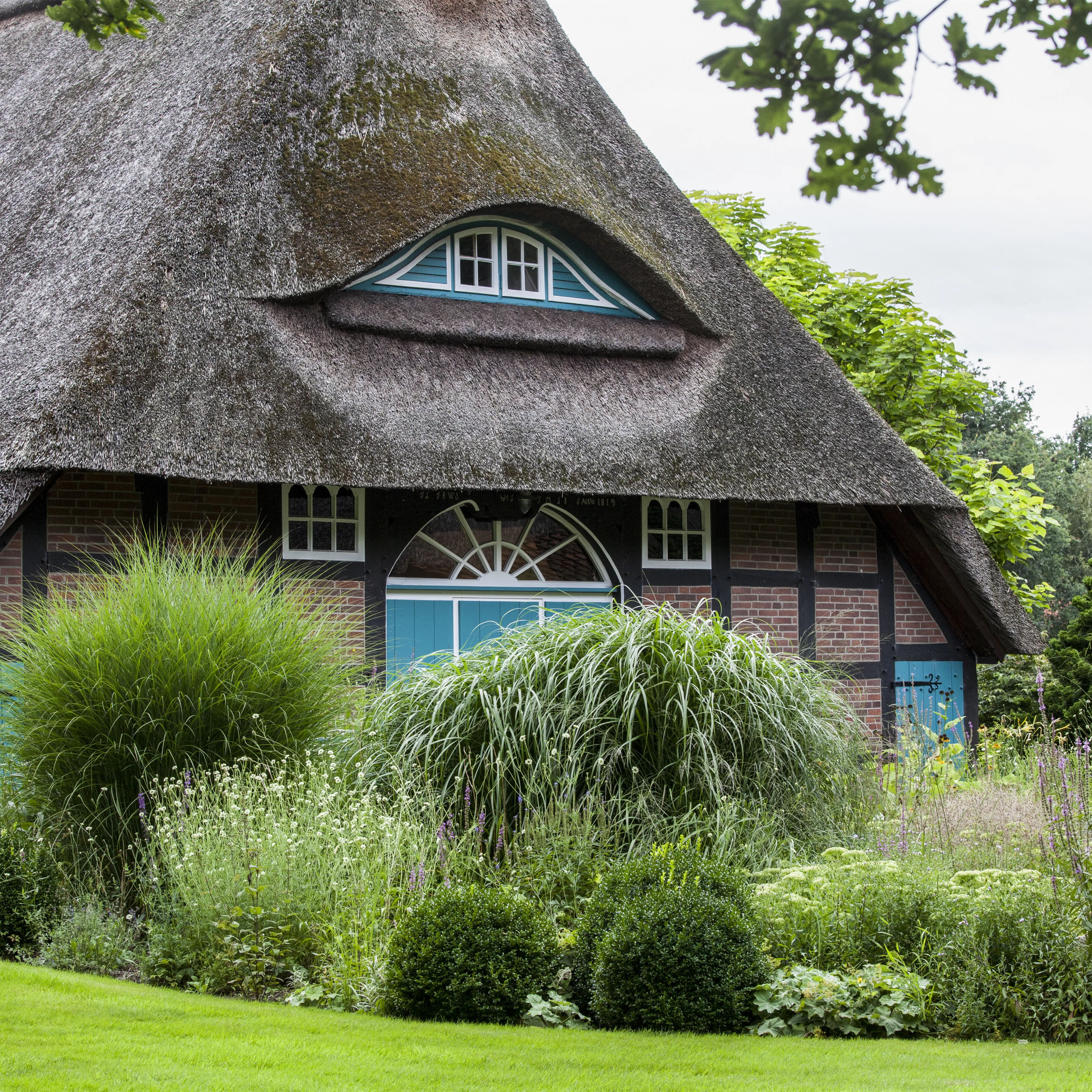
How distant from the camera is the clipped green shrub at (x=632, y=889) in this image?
16.7 feet

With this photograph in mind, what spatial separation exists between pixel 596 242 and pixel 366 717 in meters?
5.33

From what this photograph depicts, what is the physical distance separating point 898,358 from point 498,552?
22.1ft

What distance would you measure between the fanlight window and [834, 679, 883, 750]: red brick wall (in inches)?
97.1

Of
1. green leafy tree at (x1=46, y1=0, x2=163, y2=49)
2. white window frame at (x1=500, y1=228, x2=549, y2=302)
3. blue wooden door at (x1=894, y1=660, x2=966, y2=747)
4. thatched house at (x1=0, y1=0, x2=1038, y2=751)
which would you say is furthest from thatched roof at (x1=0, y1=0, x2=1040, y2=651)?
green leafy tree at (x1=46, y1=0, x2=163, y2=49)

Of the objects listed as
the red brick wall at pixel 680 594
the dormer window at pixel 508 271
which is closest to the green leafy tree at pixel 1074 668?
the red brick wall at pixel 680 594

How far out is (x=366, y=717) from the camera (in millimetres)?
7320

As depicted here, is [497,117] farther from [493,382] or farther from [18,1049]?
[18,1049]

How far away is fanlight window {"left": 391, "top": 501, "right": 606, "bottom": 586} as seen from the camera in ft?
34.2

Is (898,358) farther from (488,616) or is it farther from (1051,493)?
(1051,493)

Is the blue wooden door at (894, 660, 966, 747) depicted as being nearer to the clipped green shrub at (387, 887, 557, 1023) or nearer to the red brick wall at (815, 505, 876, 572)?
the red brick wall at (815, 505, 876, 572)

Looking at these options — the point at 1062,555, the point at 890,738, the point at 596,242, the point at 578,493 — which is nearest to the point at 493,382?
the point at 578,493

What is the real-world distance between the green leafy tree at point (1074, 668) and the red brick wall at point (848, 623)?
10.0 ft

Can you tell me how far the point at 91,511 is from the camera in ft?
29.8

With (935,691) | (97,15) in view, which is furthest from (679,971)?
(935,691)
